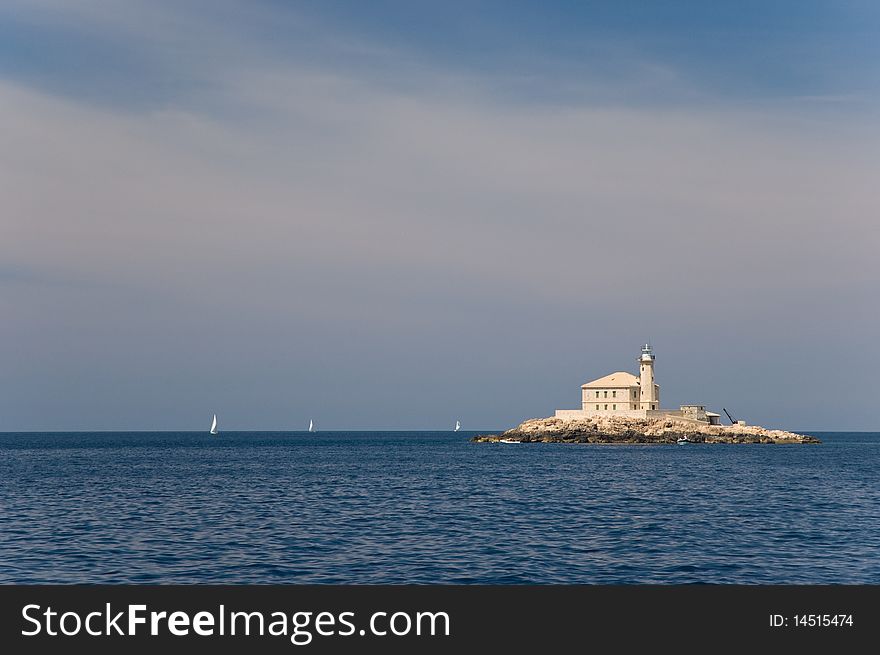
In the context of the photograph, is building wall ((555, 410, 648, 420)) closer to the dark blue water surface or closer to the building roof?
the building roof

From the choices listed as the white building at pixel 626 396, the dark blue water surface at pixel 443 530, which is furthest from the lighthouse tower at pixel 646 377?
the dark blue water surface at pixel 443 530

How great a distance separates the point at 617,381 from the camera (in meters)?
177

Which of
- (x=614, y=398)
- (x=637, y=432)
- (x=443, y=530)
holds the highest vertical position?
(x=614, y=398)

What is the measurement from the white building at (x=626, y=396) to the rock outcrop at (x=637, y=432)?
3.07 meters

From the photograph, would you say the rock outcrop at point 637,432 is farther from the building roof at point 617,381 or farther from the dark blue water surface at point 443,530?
the dark blue water surface at point 443,530

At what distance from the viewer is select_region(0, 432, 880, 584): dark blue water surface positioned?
27.4 meters

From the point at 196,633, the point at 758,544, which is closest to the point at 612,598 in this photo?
the point at 196,633

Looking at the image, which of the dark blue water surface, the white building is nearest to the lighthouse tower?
the white building

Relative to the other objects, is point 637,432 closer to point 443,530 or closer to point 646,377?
point 646,377

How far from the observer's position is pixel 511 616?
15.4 meters

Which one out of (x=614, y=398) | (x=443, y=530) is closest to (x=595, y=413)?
(x=614, y=398)

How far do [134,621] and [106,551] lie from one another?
63.4 feet

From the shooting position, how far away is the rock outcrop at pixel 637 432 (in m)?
158

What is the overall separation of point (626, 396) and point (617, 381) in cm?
454
